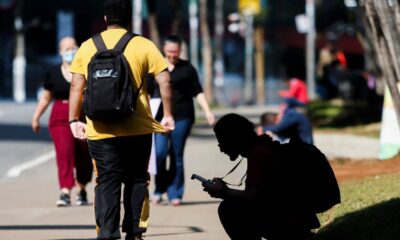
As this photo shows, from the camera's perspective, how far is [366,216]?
945 centimetres

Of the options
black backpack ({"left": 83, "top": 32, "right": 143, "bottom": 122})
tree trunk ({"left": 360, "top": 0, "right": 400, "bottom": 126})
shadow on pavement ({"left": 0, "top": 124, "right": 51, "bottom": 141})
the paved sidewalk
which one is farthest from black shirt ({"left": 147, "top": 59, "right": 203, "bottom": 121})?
shadow on pavement ({"left": 0, "top": 124, "right": 51, "bottom": 141})

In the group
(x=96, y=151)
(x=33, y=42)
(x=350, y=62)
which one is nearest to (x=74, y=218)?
(x=96, y=151)

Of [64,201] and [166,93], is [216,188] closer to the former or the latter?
[166,93]

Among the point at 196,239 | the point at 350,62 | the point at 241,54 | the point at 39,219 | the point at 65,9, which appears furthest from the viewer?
the point at 241,54

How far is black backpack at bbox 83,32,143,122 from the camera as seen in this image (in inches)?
333

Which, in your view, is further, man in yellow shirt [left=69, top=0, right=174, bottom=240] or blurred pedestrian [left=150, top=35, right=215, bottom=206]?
blurred pedestrian [left=150, top=35, right=215, bottom=206]

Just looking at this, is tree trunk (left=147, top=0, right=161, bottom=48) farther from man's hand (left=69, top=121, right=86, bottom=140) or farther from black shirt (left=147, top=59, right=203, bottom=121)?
man's hand (left=69, top=121, right=86, bottom=140)

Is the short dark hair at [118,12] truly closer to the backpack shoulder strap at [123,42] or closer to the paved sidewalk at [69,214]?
the backpack shoulder strap at [123,42]

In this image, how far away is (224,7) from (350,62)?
1553 cm

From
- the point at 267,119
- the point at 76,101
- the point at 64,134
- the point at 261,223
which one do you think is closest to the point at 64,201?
the point at 64,134

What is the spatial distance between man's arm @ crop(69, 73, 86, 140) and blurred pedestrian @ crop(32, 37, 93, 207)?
12.2ft

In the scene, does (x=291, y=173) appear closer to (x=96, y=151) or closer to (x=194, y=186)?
(x=96, y=151)

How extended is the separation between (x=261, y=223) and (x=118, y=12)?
1.94 m

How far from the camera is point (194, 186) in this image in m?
15.1
